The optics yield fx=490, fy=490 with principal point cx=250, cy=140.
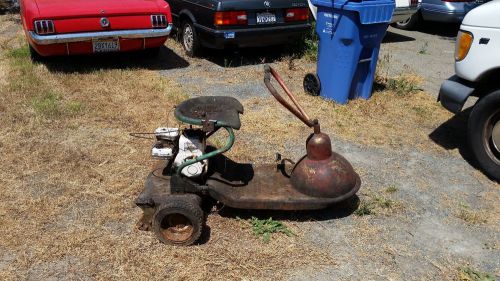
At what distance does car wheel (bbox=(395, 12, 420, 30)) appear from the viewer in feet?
34.7

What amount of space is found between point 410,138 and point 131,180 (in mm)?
2890

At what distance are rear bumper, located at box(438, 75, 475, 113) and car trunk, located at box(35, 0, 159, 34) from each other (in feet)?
13.2

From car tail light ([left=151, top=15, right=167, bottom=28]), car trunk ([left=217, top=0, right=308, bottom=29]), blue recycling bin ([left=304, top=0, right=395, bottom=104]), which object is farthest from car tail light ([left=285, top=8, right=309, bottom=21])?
car tail light ([left=151, top=15, right=167, bottom=28])

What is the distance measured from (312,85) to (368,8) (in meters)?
1.23

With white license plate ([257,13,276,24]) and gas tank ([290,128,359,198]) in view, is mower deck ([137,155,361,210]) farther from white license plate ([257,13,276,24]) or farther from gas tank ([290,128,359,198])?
white license plate ([257,13,276,24])

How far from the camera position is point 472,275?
3.12 m

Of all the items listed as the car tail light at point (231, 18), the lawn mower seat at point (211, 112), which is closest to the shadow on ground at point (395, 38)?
the car tail light at point (231, 18)

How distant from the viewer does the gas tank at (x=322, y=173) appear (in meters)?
3.45

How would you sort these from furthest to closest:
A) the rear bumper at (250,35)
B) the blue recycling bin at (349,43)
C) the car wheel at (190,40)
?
1. the car wheel at (190,40)
2. the rear bumper at (250,35)
3. the blue recycling bin at (349,43)

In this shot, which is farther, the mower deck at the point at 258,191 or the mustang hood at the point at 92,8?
the mustang hood at the point at 92,8

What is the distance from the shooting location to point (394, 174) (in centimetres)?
439

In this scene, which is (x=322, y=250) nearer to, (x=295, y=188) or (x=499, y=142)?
(x=295, y=188)

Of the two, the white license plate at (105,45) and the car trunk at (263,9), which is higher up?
the car trunk at (263,9)

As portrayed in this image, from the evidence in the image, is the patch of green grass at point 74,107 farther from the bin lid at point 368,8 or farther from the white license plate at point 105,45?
the bin lid at point 368,8
